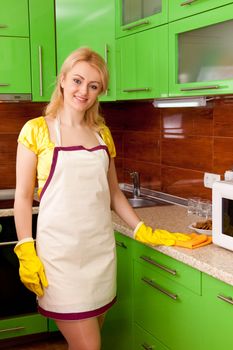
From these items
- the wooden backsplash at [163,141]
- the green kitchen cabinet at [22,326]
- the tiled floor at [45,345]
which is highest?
the wooden backsplash at [163,141]

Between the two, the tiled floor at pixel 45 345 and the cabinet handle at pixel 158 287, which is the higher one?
the cabinet handle at pixel 158 287

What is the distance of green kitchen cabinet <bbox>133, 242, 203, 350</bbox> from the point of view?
184 centimetres

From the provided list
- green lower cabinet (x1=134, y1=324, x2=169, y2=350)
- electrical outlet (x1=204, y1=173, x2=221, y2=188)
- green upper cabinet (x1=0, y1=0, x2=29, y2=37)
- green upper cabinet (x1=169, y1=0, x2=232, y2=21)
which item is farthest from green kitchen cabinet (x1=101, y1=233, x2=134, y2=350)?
green upper cabinet (x1=0, y1=0, x2=29, y2=37)

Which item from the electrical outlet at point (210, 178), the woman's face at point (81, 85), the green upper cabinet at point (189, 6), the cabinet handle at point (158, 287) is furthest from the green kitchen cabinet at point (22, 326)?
the green upper cabinet at point (189, 6)

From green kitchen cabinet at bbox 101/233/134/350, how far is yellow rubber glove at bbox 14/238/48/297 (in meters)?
0.55

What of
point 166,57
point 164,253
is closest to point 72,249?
point 164,253

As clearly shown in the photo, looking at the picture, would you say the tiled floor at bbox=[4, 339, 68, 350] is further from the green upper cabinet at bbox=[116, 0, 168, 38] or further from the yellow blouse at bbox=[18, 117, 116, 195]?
the green upper cabinet at bbox=[116, 0, 168, 38]

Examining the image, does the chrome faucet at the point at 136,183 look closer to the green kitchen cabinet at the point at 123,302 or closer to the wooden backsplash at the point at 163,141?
the wooden backsplash at the point at 163,141

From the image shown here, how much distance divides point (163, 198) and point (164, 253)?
0.98 metres

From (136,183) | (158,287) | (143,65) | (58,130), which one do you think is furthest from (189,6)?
(136,183)

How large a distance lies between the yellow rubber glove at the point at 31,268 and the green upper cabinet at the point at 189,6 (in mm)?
1113

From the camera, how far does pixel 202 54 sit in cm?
211

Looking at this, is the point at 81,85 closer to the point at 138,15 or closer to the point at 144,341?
the point at 138,15

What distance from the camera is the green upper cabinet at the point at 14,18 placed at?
9.33 feet
